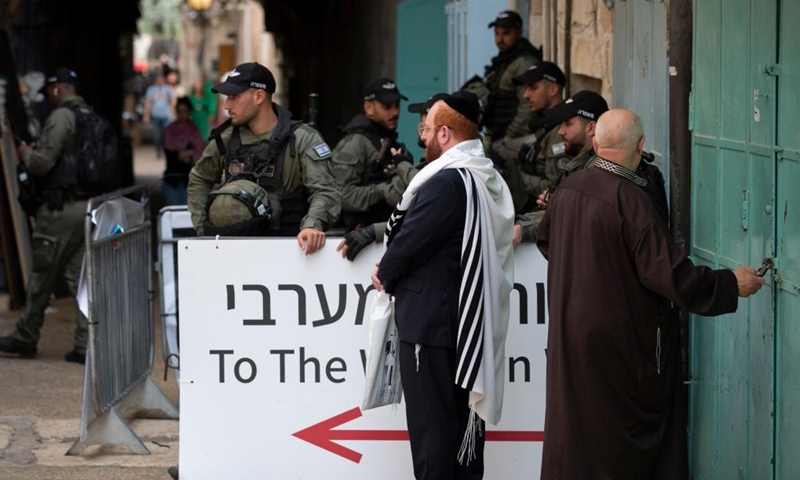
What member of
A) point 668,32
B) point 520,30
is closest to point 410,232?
point 668,32

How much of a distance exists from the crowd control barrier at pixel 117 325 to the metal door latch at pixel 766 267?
10.7 feet

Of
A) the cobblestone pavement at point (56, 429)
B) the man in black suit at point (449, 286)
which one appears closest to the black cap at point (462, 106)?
the man in black suit at point (449, 286)

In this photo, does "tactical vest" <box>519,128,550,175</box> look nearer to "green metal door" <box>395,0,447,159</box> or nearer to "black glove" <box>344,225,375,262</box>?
"black glove" <box>344,225,375,262</box>

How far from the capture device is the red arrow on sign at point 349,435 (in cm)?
605

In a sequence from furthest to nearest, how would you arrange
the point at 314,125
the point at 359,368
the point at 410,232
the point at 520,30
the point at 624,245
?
the point at 520,30
the point at 314,125
the point at 359,368
the point at 410,232
the point at 624,245

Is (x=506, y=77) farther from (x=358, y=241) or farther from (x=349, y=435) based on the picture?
(x=349, y=435)

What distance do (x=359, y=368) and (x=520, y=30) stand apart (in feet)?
13.5

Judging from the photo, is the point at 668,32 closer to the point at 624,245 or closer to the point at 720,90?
the point at 720,90

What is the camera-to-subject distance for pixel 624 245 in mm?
4781

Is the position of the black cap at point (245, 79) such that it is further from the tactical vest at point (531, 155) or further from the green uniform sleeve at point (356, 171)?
the tactical vest at point (531, 155)

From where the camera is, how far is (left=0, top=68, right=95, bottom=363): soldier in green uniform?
9.27 m

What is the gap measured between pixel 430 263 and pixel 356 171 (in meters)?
2.54

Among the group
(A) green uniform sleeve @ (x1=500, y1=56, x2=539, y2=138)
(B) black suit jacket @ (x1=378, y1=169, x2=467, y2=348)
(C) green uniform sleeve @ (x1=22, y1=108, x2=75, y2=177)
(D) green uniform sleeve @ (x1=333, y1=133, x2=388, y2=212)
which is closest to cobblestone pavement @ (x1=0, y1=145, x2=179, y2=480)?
(C) green uniform sleeve @ (x1=22, y1=108, x2=75, y2=177)

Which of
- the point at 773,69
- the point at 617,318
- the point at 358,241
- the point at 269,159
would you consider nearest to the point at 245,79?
the point at 269,159
